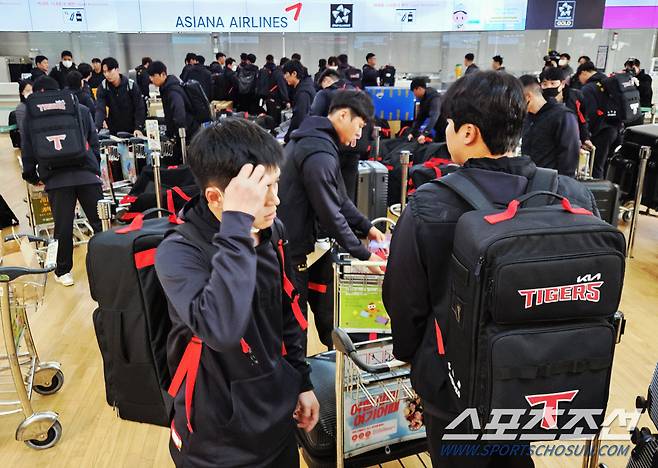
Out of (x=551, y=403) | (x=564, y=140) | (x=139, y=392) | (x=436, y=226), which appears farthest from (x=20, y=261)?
(x=564, y=140)

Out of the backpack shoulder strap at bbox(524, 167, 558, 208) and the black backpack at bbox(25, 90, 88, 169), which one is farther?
the black backpack at bbox(25, 90, 88, 169)

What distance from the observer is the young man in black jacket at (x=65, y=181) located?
434 centimetres

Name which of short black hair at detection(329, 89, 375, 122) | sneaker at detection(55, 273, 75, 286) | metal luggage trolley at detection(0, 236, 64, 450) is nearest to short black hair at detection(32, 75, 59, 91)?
sneaker at detection(55, 273, 75, 286)

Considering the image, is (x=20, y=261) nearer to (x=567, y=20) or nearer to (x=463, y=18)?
(x=463, y=18)

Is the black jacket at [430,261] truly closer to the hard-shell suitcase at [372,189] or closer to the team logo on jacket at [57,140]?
the hard-shell suitcase at [372,189]

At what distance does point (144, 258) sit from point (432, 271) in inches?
30.7

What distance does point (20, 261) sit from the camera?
9.04 feet

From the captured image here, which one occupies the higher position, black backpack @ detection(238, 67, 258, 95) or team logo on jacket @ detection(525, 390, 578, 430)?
black backpack @ detection(238, 67, 258, 95)

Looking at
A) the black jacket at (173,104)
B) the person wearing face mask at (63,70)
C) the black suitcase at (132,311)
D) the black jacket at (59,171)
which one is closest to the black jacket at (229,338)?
the black suitcase at (132,311)

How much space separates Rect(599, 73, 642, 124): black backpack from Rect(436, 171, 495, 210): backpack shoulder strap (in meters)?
6.18

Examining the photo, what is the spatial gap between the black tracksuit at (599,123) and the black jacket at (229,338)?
21.0ft

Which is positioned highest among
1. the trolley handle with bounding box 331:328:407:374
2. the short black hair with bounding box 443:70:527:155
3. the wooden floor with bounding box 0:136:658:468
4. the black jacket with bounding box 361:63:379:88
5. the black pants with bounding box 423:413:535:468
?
the short black hair with bounding box 443:70:527:155

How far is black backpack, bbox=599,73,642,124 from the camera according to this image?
6.62m

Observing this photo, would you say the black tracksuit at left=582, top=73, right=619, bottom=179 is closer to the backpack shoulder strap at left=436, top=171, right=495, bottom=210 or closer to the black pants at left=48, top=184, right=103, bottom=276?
the black pants at left=48, top=184, right=103, bottom=276
